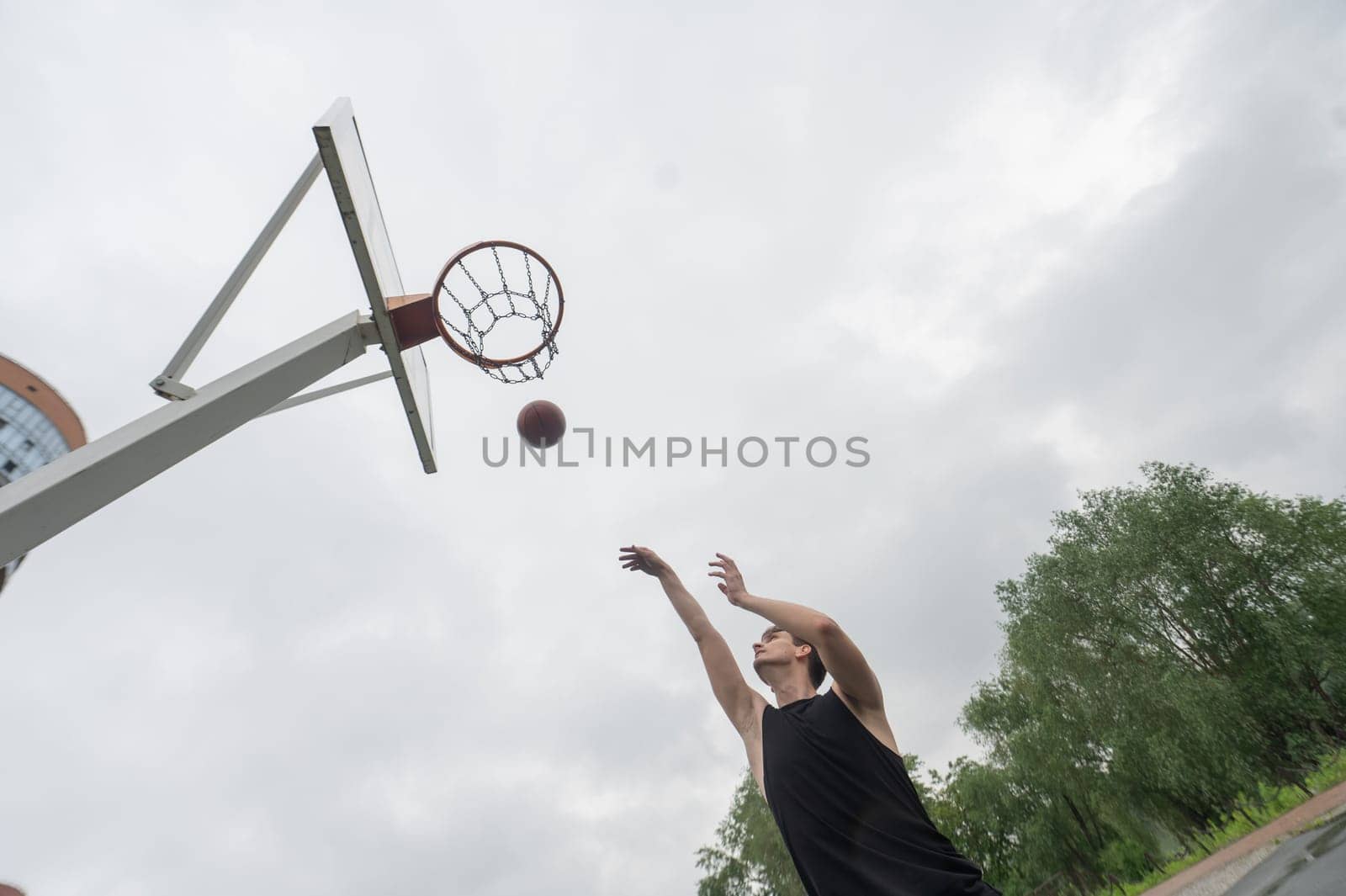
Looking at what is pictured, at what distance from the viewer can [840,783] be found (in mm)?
2018

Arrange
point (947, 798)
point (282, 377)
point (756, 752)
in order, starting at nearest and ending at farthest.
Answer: point (756, 752)
point (282, 377)
point (947, 798)

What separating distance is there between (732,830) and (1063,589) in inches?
579

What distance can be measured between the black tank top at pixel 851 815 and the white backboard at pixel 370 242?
3.73 m

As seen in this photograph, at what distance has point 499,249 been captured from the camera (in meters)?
5.05

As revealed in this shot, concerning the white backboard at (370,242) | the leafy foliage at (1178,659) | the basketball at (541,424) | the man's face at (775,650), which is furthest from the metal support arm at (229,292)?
the leafy foliage at (1178,659)

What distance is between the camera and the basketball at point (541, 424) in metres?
5.31

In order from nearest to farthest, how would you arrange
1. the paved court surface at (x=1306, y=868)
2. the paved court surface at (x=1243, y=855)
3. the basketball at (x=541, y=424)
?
the basketball at (x=541, y=424), the paved court surface at (x=1306, y=868), the paved court surface at (x=1243, y=855)

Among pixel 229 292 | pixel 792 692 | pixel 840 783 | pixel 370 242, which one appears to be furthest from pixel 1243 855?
pixel 229 292

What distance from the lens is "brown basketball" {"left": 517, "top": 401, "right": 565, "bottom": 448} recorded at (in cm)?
531

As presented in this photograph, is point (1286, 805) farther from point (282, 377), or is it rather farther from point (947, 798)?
point (282, 377)

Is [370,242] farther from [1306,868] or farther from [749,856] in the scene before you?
[749,856]

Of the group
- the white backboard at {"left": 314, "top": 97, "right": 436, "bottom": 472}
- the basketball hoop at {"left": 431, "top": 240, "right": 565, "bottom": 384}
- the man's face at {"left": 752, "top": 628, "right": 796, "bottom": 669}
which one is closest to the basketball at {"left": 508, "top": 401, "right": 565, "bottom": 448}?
the basketball hoop at {"left": 431, "top": 240, "right": 565, "bottom": 384}

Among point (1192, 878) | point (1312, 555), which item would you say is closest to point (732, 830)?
point (1192, 878)

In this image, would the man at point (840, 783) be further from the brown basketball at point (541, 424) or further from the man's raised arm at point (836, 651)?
the brown basketball at point (541, 424)
